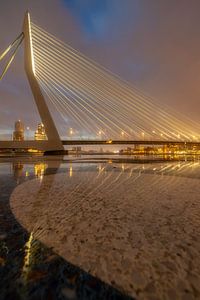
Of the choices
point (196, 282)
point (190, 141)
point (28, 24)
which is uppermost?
point (28, 24)

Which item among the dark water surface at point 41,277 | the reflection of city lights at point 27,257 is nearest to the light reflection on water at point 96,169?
the reflection of city lights at point 27,257

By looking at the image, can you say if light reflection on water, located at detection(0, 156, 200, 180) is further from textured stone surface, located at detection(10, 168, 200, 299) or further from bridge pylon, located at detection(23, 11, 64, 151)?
bridge pylon, located at detection(23, 11, 64, 151)

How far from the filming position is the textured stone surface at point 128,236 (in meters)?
1.77

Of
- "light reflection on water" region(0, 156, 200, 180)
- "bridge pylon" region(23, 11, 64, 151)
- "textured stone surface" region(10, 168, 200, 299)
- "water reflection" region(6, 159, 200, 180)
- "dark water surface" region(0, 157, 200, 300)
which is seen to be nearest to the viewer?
"dark water surface" region(0, 157, 200, 300)

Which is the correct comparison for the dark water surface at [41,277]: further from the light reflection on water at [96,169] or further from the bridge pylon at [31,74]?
the bridge pylon at [31,74]

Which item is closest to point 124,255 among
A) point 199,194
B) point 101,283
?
point 101,283

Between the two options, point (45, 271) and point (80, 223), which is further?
point (80, 223)

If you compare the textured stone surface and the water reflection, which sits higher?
the water reflection

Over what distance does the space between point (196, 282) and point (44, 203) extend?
10.5 feet

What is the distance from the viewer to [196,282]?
5.67 feet

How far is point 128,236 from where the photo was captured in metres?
2.66

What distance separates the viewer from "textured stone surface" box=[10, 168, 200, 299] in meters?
1.77

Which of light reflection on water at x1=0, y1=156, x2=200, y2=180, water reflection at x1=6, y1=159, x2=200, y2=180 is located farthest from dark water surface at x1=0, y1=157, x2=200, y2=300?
water reflection at x1=6, y1=159, x2=200, y2=180

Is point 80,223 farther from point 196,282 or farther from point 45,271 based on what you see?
point 196,282
